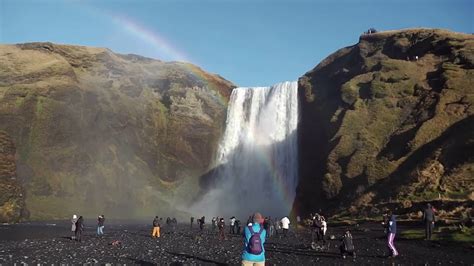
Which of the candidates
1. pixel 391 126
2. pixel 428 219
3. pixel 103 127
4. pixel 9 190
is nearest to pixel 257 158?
pixel 391 126

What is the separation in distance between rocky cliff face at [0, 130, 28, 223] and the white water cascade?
106ft

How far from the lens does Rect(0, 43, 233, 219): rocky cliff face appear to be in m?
80.4

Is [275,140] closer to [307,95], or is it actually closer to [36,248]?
[307,95]

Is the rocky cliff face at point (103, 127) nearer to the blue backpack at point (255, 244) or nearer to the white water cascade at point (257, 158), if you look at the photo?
the white water cascade at point (257, 158)

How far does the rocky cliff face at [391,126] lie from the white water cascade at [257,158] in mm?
3302

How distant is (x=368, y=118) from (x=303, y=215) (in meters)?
17.2

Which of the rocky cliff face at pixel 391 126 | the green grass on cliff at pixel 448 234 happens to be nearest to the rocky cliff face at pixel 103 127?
the rocky cliff face at pixel 391 126

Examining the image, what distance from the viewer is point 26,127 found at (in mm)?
82375

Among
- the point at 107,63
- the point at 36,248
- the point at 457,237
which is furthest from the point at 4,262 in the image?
the point at 107,63

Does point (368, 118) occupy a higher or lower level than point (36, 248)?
higher

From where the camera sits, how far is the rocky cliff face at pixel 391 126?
50562 mm

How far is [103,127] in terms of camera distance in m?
87.6

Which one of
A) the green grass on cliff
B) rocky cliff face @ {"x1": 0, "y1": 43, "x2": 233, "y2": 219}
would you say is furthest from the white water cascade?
the green grass on cliff

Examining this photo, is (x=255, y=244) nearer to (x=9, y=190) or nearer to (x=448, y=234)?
(x=448, y=234)
